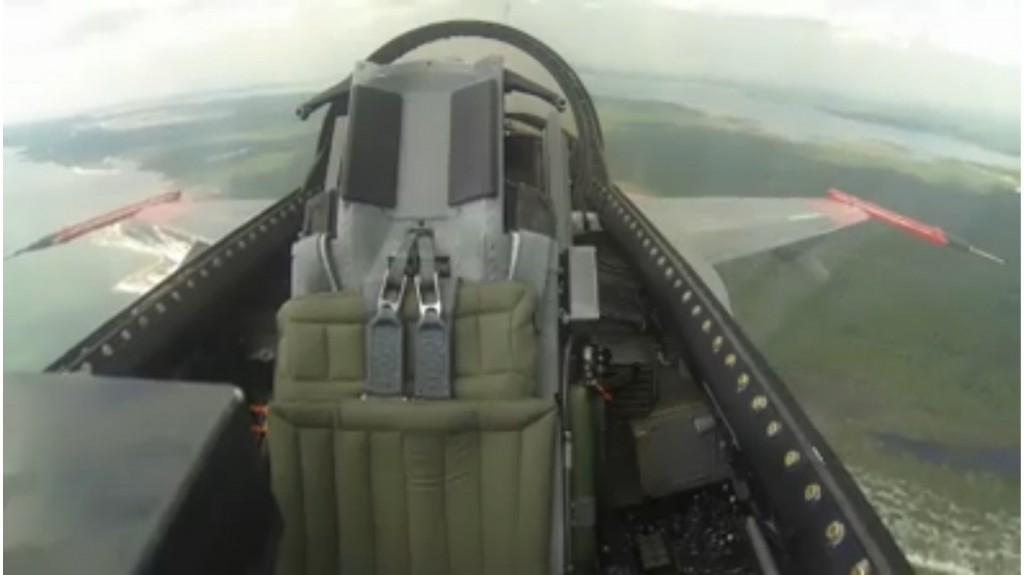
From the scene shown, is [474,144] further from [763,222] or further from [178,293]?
[763,222]

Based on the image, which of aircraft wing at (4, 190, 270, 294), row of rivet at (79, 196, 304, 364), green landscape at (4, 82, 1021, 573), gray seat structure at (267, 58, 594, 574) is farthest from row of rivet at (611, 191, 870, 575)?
aircraft wing at (4, 190, 270, 294)

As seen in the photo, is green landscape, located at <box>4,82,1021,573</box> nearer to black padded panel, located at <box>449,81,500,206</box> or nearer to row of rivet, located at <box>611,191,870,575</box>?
row of rivet, located at <box>611,191,870,575</box>

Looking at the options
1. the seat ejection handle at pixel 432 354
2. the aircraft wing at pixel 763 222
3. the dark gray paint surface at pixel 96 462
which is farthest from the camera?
the aircraft wing at pixel 763 222

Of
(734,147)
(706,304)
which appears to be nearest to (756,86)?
(734,147)

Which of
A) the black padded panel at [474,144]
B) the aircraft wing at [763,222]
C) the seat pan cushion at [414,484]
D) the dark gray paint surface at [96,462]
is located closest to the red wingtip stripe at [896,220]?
the aircraft wing at [763,222]

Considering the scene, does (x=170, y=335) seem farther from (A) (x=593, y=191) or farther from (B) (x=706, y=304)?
(A) (x=593, y=191)

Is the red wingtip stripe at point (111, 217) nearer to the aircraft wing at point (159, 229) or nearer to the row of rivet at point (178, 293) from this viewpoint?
the aircraft wing at point (159, 229)

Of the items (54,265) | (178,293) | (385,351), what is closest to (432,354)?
(385,351)
